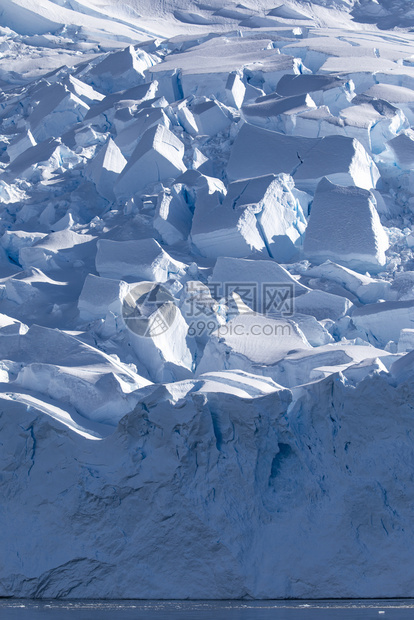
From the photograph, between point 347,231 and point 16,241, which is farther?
point 16,241

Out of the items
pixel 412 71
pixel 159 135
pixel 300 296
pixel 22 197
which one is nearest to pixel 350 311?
pixel 300 296

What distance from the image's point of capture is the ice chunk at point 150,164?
9703 millimetres

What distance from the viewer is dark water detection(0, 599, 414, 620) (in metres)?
5.64

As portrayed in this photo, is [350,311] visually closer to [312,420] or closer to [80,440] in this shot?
[312,420]

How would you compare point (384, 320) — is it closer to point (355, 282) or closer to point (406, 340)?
point (406, 340)

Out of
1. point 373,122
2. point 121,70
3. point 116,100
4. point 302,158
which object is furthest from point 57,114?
point 373,122

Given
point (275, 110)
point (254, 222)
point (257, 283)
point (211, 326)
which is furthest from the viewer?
point (275, 110)

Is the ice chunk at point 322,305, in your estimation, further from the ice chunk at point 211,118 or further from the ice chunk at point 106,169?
the ice chunk at point 211,118

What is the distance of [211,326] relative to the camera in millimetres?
7691

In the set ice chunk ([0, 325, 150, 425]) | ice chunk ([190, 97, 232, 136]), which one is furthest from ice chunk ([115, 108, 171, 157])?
ice chunk ([0, 325, 150, 425])

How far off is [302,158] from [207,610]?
16.4 ft

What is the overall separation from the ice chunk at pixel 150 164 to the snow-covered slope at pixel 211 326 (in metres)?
0.02

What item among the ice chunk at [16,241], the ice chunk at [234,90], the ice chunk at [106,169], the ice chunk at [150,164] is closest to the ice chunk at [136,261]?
the ice chunk at [16,241]

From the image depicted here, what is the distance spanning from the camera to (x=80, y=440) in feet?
21.3
